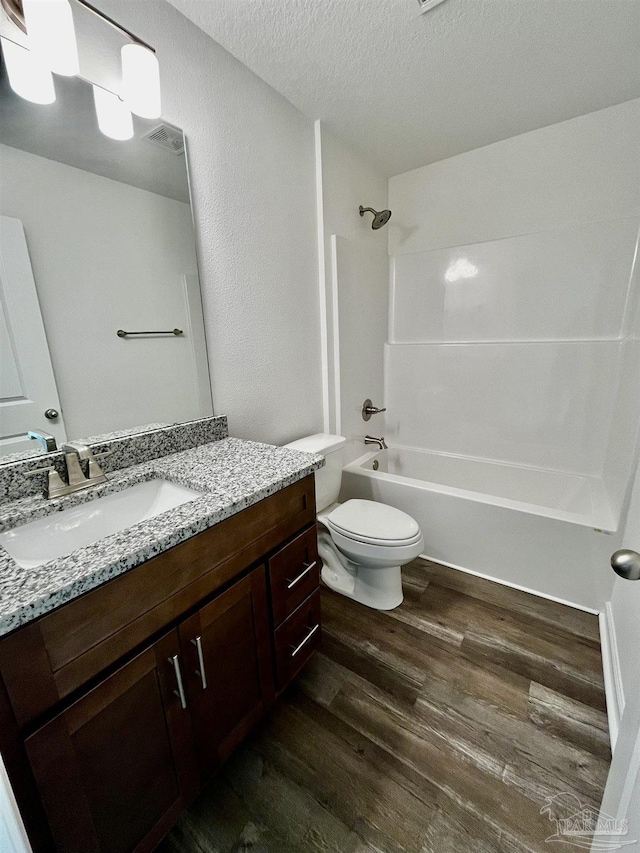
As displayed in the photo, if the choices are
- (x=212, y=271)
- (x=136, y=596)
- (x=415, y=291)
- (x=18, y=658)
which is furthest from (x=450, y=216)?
(x=18, y=658)

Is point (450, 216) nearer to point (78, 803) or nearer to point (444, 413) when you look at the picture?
point (444, 413)

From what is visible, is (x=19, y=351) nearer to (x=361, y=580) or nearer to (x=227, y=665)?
(x=227, y=665)

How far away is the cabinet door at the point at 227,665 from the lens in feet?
2.85

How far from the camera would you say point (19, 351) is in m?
0.97

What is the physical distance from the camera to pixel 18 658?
570 millimetres

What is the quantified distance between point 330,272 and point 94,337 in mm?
1345

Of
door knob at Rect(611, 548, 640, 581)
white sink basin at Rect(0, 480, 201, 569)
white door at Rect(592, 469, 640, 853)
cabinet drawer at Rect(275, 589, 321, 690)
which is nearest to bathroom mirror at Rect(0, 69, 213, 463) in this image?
white sink basin at Rect(0, 480, 201, 569)

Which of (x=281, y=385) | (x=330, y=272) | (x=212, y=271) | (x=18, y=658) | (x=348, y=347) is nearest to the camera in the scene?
(x=18, y=658)

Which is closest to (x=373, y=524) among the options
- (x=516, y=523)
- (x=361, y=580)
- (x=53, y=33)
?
(x=361, y=580)

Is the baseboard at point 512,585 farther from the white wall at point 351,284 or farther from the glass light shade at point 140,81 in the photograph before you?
the glass light shade at point 140,81

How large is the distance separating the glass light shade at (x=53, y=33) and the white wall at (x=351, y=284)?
3.97ft

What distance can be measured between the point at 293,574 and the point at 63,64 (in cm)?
161

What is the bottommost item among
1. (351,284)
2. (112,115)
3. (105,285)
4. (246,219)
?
(105,285)

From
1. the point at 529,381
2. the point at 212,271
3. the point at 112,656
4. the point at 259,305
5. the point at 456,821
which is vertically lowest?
the point at 456,821
